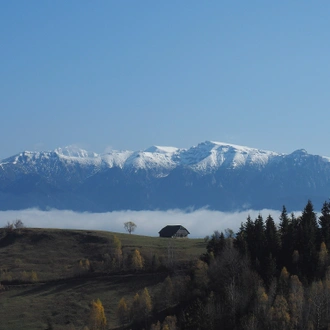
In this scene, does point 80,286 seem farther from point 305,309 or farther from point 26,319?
point 305,309

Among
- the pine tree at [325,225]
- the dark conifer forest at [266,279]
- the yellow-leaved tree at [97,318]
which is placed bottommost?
the yellow-leaved tree at [97,318]

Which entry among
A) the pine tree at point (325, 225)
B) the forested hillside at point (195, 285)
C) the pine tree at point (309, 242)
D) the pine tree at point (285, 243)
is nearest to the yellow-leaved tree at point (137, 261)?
the forested hillside at point (195, 285)

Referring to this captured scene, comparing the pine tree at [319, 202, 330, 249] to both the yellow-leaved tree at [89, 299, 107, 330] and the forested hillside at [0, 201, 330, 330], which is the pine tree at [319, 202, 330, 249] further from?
the yellow-leaved tree at [89, 299, 107, 330]

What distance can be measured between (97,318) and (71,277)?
127 feet

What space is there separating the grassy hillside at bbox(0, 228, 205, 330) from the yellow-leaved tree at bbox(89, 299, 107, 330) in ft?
6.31

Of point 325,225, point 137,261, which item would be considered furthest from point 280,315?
point 137,261

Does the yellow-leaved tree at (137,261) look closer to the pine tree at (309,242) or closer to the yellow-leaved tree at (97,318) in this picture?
the yellow-leaved tree at (97,318)

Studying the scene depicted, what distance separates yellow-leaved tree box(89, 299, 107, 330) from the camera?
387 feet

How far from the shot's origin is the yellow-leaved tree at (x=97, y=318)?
11800 cm

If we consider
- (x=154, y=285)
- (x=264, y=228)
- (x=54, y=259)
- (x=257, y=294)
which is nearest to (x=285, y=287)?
(x=257, y=294)

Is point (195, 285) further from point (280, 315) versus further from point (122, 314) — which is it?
Result: point (280, 315)

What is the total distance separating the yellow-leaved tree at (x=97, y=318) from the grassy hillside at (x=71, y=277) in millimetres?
1922

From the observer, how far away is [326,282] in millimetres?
105125

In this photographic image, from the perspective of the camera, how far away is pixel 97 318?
393ft
